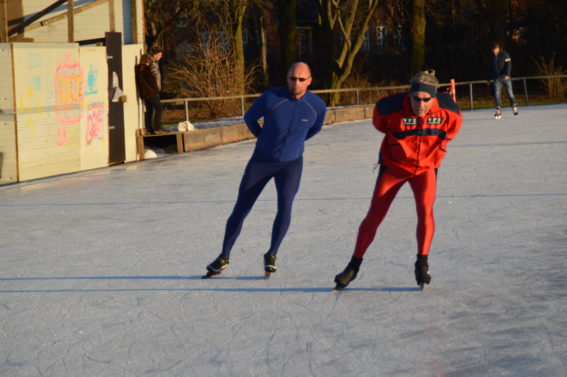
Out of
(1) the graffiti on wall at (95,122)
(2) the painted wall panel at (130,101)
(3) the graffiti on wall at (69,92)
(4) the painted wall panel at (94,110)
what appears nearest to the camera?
(3) the graffiti on wall at (69,92)

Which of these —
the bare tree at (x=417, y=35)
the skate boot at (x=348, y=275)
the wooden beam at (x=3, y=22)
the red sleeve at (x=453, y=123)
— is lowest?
the skate boot at (x=348, y=275)

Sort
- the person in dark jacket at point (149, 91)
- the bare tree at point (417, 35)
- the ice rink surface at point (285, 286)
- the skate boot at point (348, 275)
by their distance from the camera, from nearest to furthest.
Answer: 1. the ice rink surface at point (285, 286)
2. the skate boot at point (348, 275)
3. the person in dark jacket at point (149, 91)
4. the bare tree at point (417, 35)

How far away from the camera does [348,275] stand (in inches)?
247

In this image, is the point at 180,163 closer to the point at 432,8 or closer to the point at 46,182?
the point at 46,182

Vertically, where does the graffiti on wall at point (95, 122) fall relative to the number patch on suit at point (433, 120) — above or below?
above

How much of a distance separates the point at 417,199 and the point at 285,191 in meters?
1.04

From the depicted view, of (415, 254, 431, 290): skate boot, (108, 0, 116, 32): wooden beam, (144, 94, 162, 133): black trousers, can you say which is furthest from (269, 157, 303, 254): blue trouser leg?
(144, 94, 162, 133): black trousers

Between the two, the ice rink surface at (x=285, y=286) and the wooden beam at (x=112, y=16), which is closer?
the ice rink surface at (x=285, y=286)

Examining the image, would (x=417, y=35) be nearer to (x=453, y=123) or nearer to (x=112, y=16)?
(x=112, y=16)

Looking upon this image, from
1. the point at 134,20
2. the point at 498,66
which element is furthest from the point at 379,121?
the point at 498,66

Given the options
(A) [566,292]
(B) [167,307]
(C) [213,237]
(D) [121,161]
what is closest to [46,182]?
(D) [121,161]

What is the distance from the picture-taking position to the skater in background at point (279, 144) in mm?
6523

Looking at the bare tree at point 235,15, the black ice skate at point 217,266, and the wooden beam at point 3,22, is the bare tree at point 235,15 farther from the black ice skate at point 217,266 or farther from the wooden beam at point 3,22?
the black ice skate at point 217,266

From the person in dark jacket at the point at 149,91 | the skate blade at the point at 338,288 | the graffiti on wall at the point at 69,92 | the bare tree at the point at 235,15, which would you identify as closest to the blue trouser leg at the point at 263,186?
the skate blade at the point at 338,288
